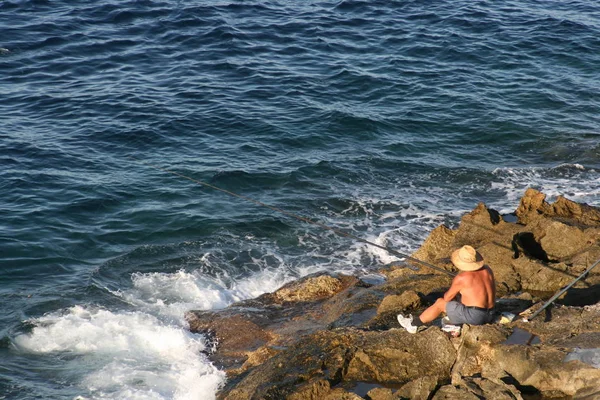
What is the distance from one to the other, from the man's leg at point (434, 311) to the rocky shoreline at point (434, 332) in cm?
41

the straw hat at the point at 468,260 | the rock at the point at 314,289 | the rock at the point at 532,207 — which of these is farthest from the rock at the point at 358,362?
the rock at the point at 532,207

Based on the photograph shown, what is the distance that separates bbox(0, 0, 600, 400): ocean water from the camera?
12.0 meters

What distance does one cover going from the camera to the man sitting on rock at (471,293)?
835 centimetres

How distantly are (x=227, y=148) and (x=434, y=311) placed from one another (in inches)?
411

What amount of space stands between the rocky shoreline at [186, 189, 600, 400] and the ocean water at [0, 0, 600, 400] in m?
0.96

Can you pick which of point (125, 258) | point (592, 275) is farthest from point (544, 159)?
point (125, 258)

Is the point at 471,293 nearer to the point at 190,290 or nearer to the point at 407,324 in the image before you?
the point at 407,324

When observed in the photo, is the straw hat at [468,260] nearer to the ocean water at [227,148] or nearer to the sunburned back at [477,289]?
the sunburned back at [477,289]

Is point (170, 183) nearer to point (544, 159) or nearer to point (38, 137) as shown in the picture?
point (38, 137)

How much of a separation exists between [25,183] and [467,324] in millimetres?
11359

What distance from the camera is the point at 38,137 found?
18.4 metres

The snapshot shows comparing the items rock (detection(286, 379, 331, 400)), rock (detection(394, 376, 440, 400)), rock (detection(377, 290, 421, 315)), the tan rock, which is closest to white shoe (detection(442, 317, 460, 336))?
the tan rock

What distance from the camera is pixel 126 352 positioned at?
Result: 1073 centimetres

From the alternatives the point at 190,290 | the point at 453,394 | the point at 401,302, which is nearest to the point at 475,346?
the point at 453,394
